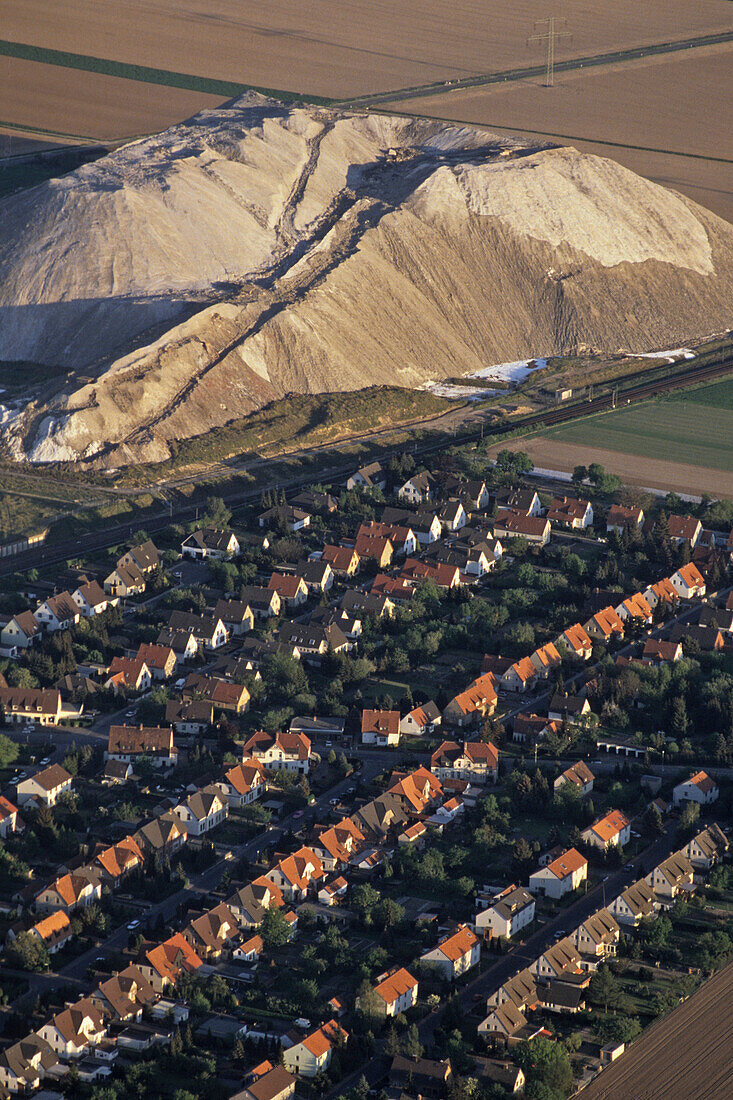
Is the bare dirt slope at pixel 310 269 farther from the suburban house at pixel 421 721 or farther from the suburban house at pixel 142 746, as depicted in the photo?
the suburban house at pixel 421 721

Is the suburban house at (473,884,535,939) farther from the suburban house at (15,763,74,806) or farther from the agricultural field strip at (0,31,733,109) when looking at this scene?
the agricultural field strip at (0,31,733,109)

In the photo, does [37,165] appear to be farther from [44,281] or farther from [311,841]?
[311,841]

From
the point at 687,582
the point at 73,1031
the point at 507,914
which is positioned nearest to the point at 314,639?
the point at 687,582

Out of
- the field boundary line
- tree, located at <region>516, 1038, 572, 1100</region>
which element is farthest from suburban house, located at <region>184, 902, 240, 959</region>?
the field boundary line

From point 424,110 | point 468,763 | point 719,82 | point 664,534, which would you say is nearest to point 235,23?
point 424,110

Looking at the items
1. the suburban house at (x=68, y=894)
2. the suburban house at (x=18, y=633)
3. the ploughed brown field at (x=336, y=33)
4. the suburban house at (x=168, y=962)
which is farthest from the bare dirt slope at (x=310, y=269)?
the suburban house at (x=168, y=962)

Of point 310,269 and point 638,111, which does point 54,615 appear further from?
point 638,111
